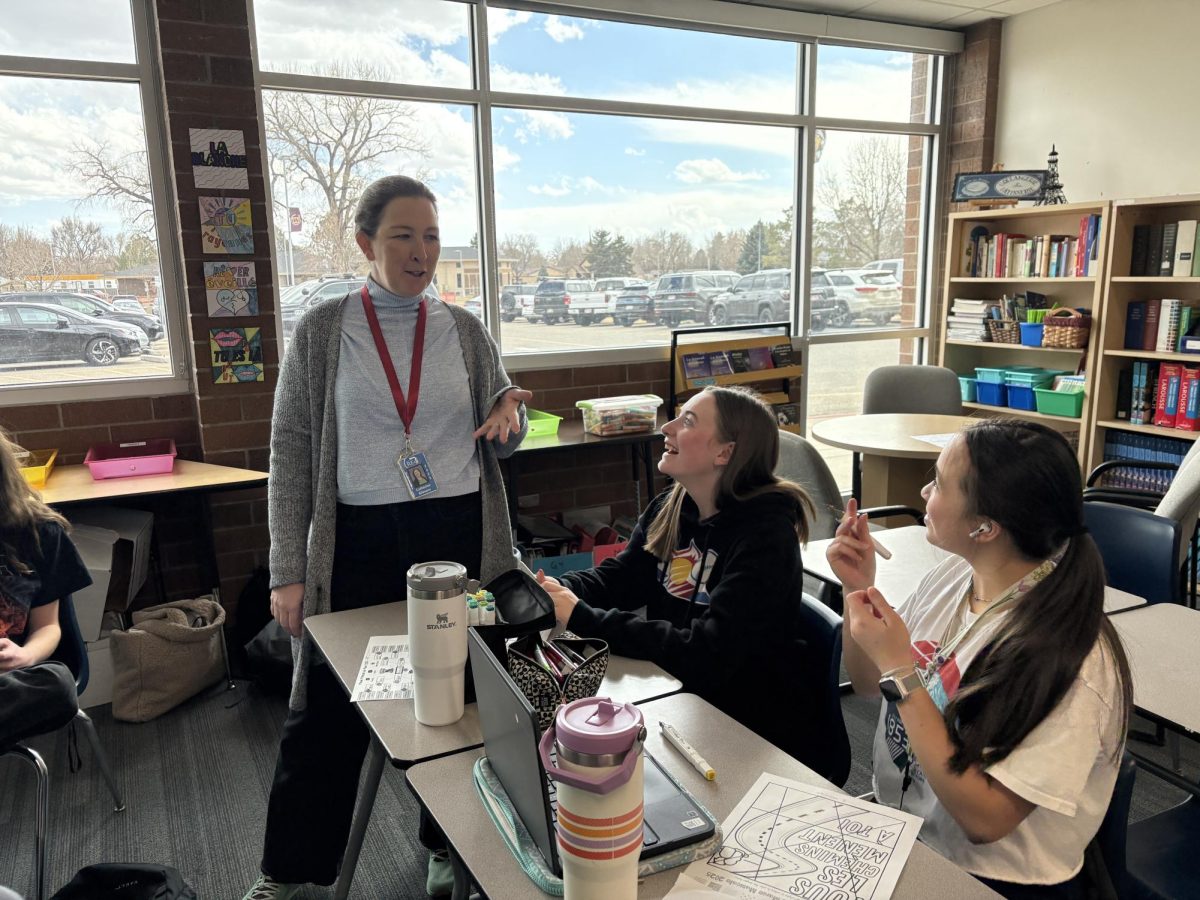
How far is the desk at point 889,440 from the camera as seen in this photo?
3.60m

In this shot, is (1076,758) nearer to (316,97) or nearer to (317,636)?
(317,636)

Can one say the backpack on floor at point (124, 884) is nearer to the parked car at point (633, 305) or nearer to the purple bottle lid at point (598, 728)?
the purple bottle lid at point (598, 728)

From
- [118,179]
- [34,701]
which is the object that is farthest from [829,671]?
[118,179]

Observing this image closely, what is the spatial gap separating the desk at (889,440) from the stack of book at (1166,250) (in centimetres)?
118

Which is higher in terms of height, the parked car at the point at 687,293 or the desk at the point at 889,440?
the parked car at the point at 687,293

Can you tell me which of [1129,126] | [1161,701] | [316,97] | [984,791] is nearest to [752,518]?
[984,791]

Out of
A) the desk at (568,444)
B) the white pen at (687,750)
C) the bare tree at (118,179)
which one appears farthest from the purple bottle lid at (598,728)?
the bare tree at (118,179)

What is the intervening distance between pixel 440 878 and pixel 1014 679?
4.73ft

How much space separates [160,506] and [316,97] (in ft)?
6.03

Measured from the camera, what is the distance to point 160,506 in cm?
340

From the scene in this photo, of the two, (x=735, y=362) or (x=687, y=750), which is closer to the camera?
(x=687, y=750)

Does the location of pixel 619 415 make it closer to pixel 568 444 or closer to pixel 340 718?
pixel 568 444

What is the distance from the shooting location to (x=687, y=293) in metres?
4.57

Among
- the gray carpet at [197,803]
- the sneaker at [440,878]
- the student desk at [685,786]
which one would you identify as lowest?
the gray carpet at [197,803]
